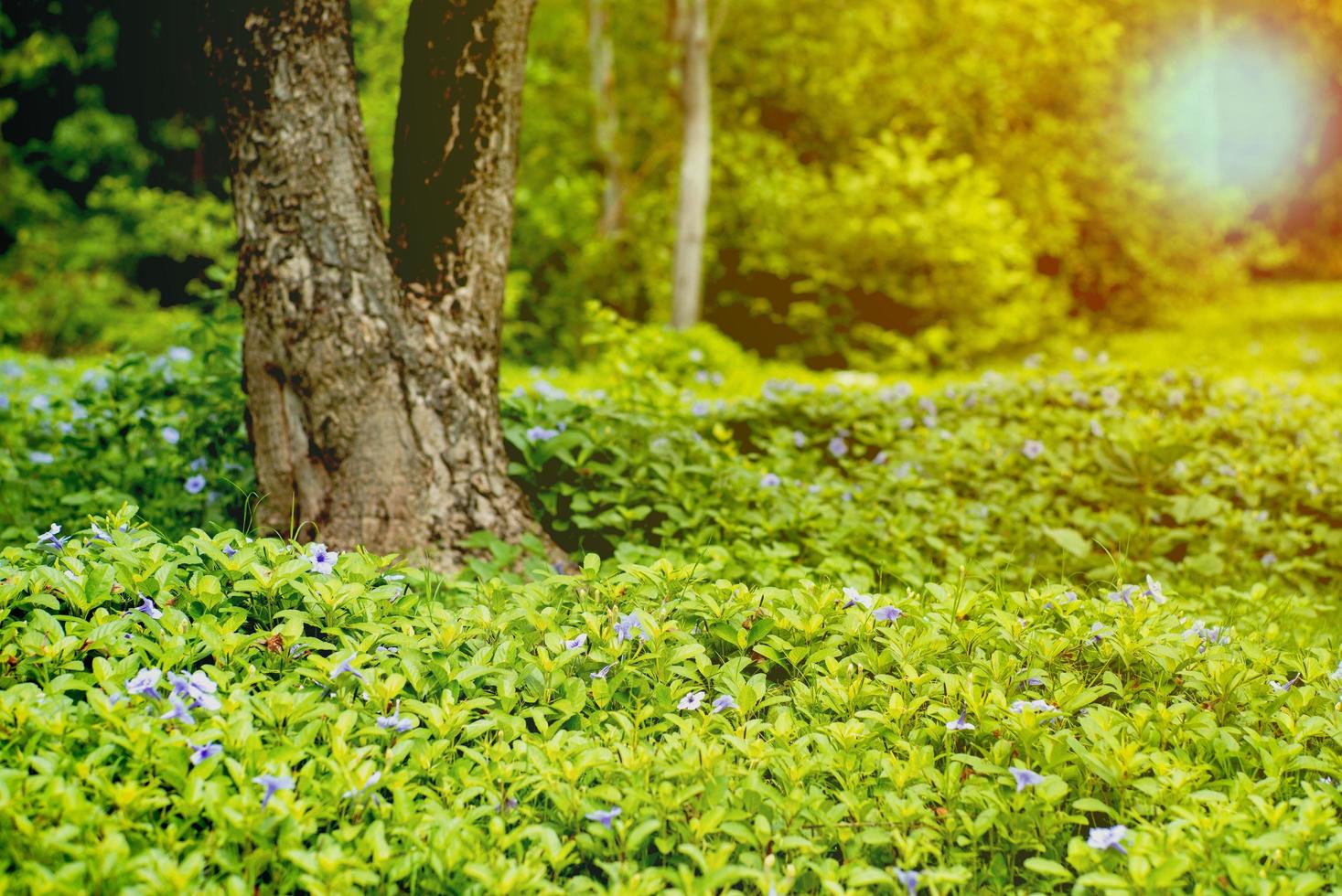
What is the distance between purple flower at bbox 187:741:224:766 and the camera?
1809mm

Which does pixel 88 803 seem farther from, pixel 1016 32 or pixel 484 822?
pixel 1016 32

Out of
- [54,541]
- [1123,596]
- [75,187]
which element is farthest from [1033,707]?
[75,187]

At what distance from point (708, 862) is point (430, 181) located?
2.92m

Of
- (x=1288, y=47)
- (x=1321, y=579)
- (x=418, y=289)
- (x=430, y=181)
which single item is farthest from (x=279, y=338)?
(x=1288, y=47)

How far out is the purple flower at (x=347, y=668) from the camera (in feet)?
6.79

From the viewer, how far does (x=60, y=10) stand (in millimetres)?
13328

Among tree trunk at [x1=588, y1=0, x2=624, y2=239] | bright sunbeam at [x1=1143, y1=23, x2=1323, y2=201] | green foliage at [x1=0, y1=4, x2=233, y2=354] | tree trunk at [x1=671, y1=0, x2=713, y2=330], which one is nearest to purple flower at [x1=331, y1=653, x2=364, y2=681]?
tree trunk at [x1=671, y1=0, x2=713, y2=330]

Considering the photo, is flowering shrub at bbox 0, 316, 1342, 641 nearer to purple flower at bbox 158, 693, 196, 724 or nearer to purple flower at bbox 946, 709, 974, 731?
purple flower at bbox 946, 709, 974, 731

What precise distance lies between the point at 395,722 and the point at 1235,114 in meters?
24.2

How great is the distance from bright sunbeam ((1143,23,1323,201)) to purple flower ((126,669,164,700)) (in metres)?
17.9

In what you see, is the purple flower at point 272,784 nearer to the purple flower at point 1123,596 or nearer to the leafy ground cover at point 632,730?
the leafy ground cover at point 632,730

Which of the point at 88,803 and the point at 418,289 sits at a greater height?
the point at 418,289

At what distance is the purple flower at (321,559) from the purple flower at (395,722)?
1.58 feet

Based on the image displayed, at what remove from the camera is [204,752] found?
184cm
